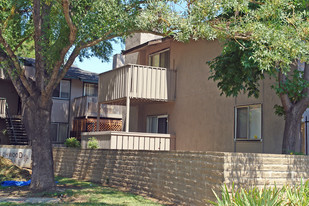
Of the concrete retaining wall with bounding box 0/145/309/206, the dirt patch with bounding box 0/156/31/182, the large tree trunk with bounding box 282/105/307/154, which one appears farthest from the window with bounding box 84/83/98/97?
the large tree trunk with bounding box 282/105/307/154

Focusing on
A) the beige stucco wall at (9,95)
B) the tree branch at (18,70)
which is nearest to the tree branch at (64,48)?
the tree branch at (18,70)

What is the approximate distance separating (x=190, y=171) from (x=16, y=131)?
67.9 ft

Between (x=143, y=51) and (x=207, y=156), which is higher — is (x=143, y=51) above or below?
above

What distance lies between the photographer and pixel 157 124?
20.7 m

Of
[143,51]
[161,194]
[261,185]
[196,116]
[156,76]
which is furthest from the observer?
[143,51]

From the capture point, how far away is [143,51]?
73.4 ft

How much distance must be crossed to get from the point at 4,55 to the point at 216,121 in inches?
328

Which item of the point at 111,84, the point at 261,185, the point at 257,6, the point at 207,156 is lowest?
the point at 261,185

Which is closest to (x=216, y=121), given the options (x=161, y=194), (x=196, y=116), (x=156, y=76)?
(x=196, y=116)

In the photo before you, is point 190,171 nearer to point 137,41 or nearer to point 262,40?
point 262,40

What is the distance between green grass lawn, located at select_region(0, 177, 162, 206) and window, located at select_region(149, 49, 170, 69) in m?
8.02

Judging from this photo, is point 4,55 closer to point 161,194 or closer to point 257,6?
point 161,194

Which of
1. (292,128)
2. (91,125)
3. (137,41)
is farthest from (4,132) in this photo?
(292,128)

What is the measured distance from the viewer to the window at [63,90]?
30.1 m
